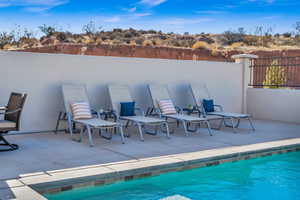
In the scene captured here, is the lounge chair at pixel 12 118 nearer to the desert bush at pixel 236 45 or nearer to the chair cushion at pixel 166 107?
the chair cushion at pixel 166 107

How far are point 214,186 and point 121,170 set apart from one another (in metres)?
1.37

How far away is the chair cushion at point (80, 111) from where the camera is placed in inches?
289

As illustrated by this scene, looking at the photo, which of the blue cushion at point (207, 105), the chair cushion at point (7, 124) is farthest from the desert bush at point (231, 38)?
the chair cushion at point (7, 124)

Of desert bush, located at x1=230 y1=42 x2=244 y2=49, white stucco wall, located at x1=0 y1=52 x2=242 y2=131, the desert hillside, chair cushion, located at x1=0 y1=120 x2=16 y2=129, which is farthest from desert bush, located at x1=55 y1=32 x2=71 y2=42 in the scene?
chair cushion, located at x1=0 y1=120 x2=16 y2=129

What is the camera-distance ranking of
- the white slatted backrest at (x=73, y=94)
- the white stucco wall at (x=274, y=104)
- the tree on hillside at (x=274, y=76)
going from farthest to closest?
1. the tree on hillside at (x=274, y=76)
2. the white stucco wall at (x=274, y=104)
3. the white slatted backrest at (x=73, y=94)

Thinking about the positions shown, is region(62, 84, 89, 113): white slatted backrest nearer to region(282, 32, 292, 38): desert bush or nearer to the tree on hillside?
the tree on hillside

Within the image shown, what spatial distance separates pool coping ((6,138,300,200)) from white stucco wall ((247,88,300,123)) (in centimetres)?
412

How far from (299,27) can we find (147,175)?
107 ft

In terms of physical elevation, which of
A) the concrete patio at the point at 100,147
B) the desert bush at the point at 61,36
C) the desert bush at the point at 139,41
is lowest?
the concrete patio at the point at 100,147

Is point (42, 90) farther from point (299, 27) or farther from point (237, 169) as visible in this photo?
point (299, 27)

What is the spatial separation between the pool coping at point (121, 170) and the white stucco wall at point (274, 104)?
4.12m

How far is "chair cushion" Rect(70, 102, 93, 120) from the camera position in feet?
24.1

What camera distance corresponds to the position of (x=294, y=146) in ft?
22.2

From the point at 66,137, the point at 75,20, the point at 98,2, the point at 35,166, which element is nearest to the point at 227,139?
the point at 66,137
